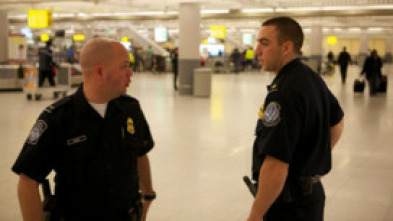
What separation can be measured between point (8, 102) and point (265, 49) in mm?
13294

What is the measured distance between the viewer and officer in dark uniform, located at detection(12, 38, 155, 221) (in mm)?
1997

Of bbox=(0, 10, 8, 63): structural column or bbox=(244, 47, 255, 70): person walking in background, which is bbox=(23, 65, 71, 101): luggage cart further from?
bbox=(244, 47, 255, 70): person walking in background

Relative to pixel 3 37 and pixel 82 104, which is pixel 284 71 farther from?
pixel 3 37

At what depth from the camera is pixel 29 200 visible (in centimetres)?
198

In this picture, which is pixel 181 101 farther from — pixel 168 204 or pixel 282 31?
pixel 282 31

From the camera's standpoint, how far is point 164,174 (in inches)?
248

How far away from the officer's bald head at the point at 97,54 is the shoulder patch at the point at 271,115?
724mm

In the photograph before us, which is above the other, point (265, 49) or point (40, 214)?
point (265, 49)

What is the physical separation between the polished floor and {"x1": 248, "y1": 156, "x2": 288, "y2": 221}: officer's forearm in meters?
2.68

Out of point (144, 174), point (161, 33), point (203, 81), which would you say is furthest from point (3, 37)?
point (144, 174)

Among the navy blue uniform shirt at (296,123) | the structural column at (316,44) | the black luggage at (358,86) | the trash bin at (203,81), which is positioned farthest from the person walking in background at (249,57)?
the navy blue uniform shirt at (296,123)

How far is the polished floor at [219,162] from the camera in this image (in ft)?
16.4

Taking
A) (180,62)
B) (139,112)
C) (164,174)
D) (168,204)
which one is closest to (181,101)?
(180,62)

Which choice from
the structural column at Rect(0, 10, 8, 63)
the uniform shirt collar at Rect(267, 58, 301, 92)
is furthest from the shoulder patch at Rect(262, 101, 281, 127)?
the structural column at Rect(0, 10, 8, 63)
